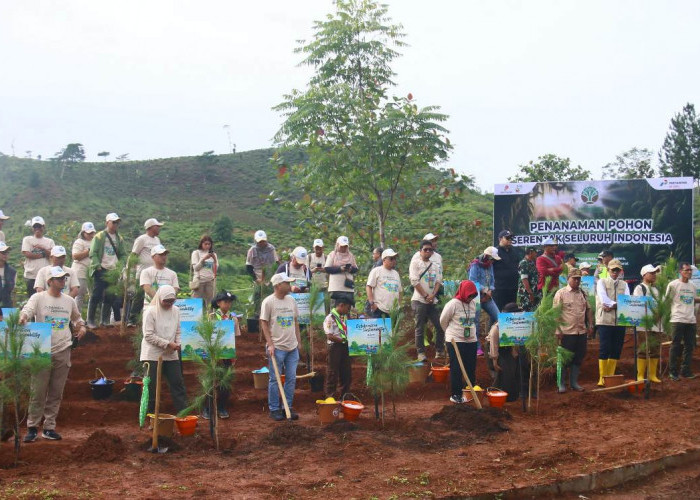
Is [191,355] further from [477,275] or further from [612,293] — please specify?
[612,293]

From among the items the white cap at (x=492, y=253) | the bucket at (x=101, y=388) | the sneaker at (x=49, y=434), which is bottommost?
the sneaker at (x=49, y=434)

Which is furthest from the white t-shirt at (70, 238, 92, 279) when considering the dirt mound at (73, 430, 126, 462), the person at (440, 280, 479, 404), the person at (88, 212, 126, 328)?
the person at (440, 280, 479, 404)

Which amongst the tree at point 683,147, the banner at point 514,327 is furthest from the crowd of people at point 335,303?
the tree at point 683,147

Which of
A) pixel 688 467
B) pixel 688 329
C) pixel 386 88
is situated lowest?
pixel 688 467

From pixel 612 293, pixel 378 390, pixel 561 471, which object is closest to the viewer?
pixel 561 471

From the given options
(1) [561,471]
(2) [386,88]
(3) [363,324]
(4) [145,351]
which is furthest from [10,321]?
(2) [386,88]

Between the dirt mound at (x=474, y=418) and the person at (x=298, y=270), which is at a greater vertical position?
the person at (x=298, y=270)

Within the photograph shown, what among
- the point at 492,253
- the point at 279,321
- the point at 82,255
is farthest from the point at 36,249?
the point at 492,253

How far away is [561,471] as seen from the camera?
794cm

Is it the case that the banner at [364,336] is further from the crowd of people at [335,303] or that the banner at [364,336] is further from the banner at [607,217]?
the banner at [607,217]

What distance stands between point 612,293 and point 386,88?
775 centimetres

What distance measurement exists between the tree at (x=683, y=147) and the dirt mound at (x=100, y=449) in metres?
38.4

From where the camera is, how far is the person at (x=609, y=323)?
1205 centimetres

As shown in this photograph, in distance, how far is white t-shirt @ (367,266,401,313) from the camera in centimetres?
1233
